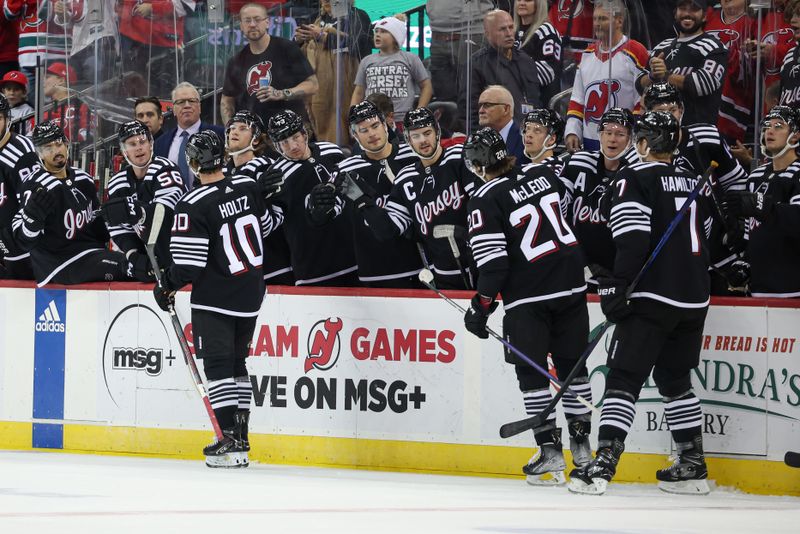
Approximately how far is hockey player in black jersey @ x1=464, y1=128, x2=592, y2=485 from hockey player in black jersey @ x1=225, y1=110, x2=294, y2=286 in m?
1.58

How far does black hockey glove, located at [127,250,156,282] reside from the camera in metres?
7.24

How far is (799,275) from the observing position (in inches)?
254

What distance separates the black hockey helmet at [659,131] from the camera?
6047mm

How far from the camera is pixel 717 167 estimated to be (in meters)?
6.92

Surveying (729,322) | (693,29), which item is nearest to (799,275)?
(729,322)

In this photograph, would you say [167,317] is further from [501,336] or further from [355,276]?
[501,336]

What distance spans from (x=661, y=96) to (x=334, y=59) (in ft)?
8.06

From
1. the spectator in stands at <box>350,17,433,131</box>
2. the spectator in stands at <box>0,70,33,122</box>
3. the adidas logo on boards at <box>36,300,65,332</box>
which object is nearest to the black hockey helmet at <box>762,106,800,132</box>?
the spectator in stands at <box>350,17,433,131</box>

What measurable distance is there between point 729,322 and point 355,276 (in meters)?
2.09

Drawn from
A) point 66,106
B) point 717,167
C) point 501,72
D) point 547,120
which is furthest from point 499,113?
point 66,106

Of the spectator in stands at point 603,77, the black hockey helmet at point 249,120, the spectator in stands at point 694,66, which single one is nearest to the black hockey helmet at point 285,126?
the black hockey helmet at point 249,120

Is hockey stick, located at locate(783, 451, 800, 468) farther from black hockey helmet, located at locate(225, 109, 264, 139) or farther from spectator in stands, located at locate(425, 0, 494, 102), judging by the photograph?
black hockey helmet, located at locate(225, 109, 264, 139)

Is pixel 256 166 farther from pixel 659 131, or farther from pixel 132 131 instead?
pixel 659 131

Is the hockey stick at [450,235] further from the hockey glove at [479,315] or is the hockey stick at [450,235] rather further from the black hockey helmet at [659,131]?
the black hockey helmet at [659,131]
